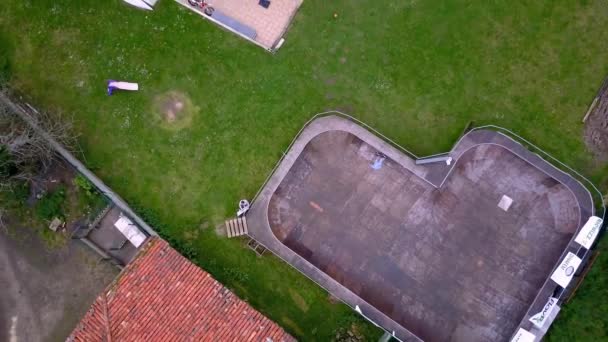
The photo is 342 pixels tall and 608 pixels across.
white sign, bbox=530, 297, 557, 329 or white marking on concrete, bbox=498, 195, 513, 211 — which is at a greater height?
white marking on concrete, bbox=498, 195, 513, 211

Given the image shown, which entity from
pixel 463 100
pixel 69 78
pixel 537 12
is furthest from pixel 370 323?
pixel 69 78

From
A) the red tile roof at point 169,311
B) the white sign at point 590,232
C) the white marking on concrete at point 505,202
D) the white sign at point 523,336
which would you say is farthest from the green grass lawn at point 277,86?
the white sign at point 523,336

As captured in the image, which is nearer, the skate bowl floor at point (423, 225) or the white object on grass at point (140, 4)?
the skate bowl floor at point (423, 225)

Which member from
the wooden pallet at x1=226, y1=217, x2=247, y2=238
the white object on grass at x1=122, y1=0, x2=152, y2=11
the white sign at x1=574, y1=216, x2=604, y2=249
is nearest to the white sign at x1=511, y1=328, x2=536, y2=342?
the white sign at x1=574, y1=216, x2=604, y2=249

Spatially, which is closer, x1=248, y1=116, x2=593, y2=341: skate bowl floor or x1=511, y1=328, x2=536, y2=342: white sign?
x1=511, y1=328, x2=536, y2=342: white sign

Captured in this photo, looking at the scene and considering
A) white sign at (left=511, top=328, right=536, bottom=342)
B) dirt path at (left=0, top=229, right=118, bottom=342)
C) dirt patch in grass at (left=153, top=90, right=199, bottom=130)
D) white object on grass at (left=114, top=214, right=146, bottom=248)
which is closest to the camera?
white sign at (left=511, top=328, right=536, bottom=342)

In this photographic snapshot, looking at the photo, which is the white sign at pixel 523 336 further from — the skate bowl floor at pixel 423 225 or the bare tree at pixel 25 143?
the bare tree at pixel 25 143

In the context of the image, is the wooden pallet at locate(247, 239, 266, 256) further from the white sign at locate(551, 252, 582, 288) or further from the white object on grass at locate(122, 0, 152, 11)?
the white sign at locate(551, 252, 582, 288)

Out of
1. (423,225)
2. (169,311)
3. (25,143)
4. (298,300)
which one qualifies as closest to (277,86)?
(423,225)
